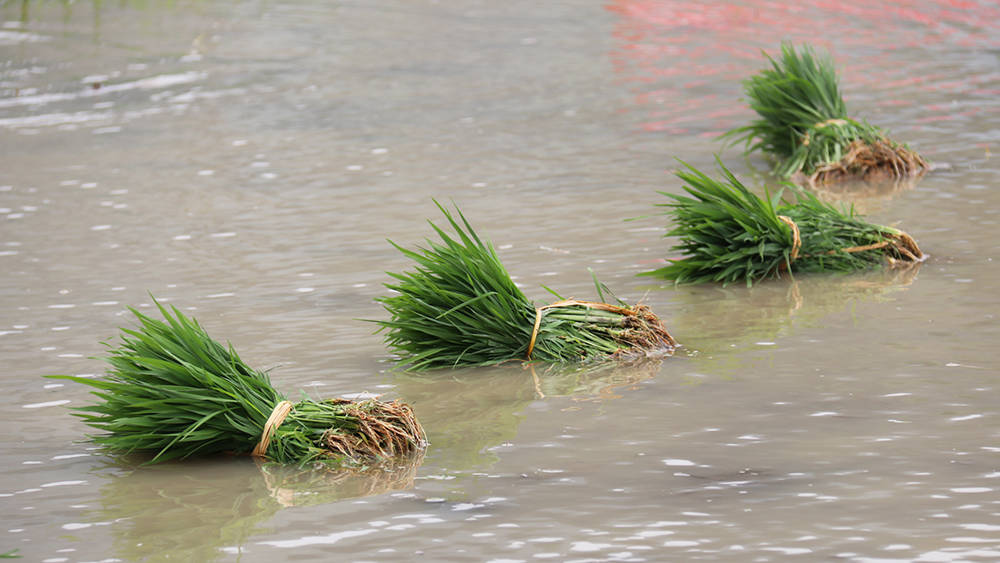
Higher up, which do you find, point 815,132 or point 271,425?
point 815,132

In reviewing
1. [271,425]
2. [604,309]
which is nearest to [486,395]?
[604,309]

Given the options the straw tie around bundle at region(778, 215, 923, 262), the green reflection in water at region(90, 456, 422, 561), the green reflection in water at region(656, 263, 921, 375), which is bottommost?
the green reflection in water at region(90, 456, 422, 561)

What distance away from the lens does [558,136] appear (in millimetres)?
11820

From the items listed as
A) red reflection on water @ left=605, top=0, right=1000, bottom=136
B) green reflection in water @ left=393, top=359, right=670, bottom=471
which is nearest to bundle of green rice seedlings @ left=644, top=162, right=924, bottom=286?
green reflection in water @ left=393, top=359, right=670, bottom=471

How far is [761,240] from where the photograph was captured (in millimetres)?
6957

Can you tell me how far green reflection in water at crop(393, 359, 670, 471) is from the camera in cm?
477

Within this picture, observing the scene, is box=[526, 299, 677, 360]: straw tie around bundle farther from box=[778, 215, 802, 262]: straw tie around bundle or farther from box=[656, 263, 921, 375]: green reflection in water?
box=[778, 215, 802, 262]: straw tie around bundle

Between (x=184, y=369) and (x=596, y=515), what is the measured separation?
150 centimetres

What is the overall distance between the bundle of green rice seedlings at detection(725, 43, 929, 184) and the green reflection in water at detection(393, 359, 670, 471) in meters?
4.44

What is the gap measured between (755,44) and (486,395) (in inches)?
487

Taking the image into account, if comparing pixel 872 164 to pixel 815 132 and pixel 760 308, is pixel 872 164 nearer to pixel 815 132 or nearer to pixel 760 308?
pixel 815 132

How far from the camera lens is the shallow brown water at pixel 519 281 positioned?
13.3ft

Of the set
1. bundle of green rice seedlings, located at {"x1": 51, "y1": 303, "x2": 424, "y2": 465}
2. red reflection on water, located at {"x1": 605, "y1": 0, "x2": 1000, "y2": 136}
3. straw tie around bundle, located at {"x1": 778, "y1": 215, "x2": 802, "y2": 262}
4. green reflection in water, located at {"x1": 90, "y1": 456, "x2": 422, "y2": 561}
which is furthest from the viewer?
red reflection on water, located at {"x1": 605, "y1": 0, "x2": 1000, "y2": 136}

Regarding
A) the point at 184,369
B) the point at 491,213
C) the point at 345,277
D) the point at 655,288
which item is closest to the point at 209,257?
the point at 345,277
